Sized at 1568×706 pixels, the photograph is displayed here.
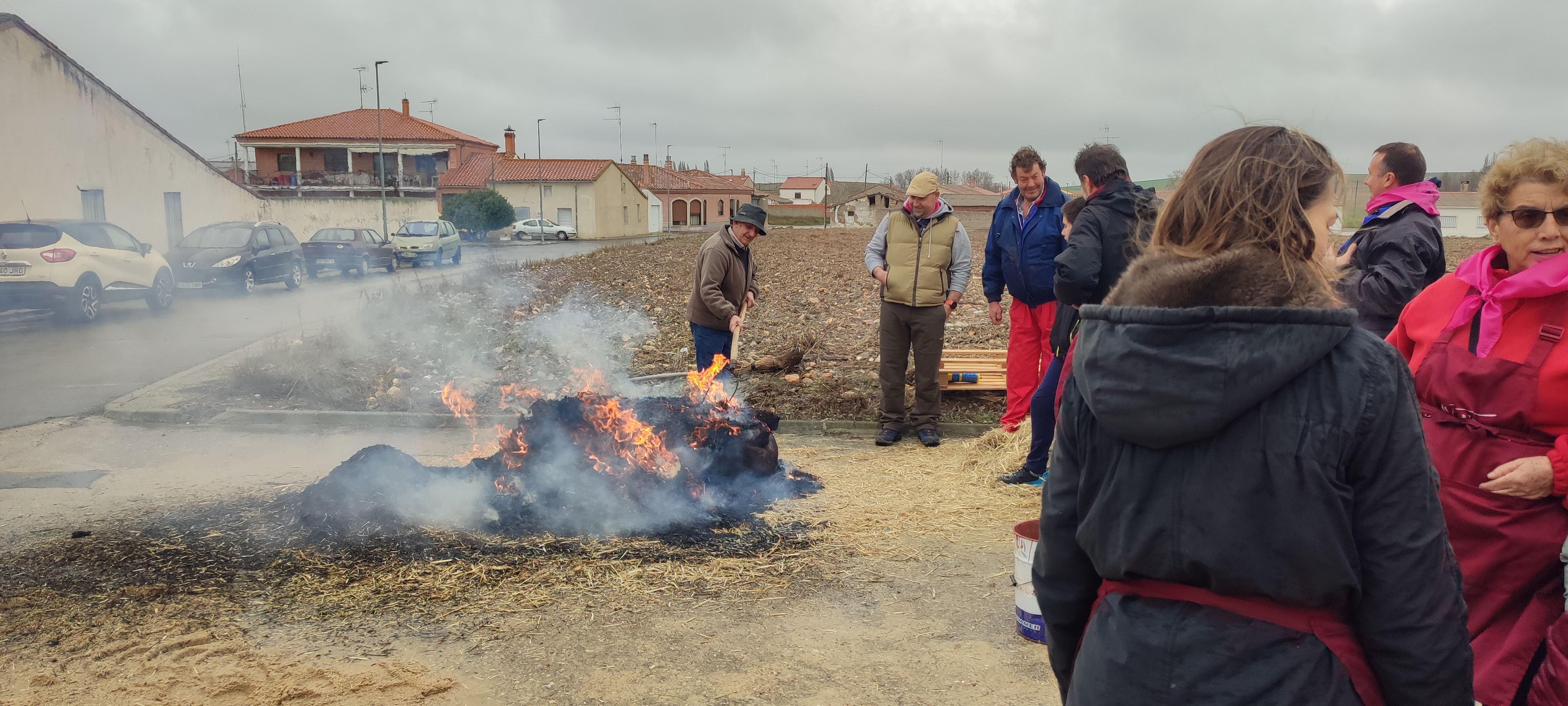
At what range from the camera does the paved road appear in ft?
31.3

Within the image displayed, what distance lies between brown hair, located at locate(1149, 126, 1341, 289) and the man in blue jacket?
4.72 metres

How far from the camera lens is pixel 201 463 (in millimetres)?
7203

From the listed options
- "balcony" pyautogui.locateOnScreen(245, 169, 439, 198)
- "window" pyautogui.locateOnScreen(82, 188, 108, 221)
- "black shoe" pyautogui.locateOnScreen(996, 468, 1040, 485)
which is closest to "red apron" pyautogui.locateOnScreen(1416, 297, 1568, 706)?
"black shoe" pyautogui.locateOnScreen(996, 468, 1040, 485)

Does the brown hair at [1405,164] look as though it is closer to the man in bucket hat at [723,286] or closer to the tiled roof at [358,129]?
the man in bucket hat at [723,286]

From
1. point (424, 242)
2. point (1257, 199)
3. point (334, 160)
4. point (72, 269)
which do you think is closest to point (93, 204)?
point (424, 242)

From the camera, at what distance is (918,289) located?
7383 mm

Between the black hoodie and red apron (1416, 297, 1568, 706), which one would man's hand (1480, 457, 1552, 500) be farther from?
the black hoodie

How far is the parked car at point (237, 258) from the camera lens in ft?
65.7

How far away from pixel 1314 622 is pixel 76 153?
28.6m

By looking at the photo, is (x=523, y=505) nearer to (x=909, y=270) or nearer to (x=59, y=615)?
(x=59, y=615)

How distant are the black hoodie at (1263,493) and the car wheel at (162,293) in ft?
63.5

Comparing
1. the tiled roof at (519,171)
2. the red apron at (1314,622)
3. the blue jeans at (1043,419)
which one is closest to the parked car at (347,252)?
the blue jeans at (1043,419)

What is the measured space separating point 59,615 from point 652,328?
8.97 metres

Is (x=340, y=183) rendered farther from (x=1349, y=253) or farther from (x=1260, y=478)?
(x=1260, y=478)
